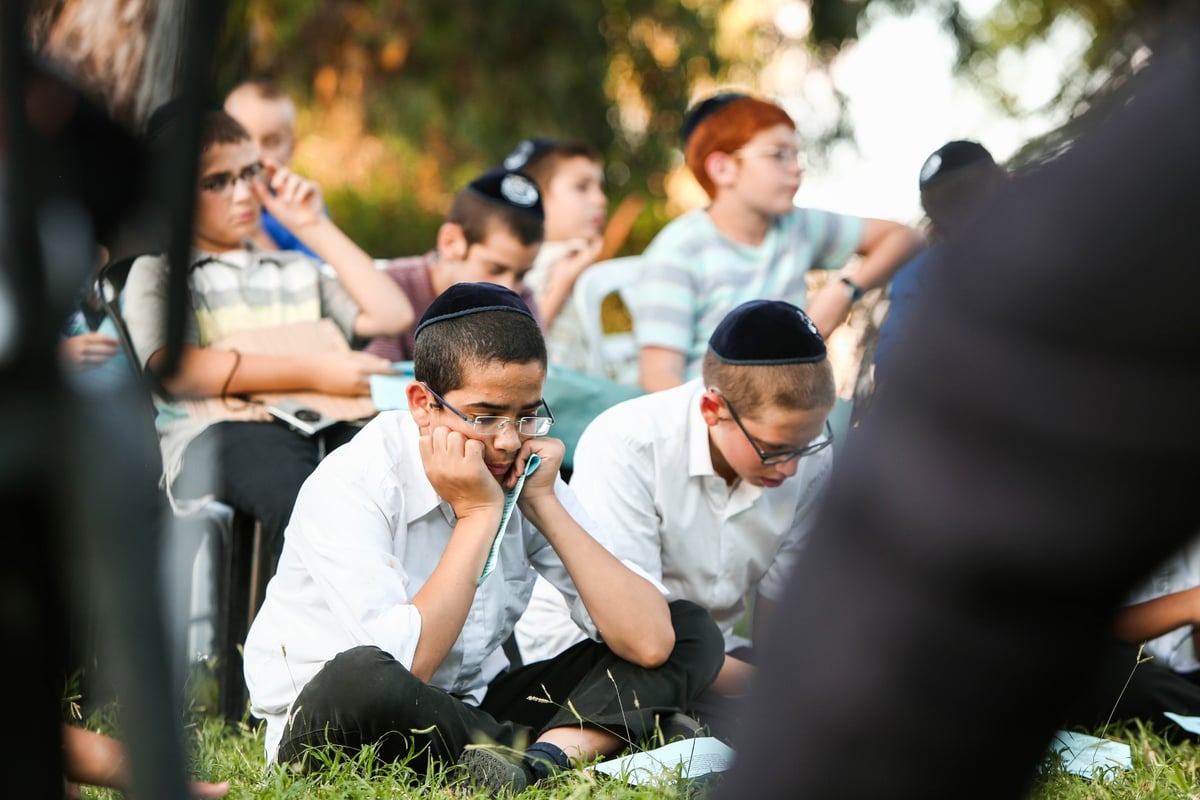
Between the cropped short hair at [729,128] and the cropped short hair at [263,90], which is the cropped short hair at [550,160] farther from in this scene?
the cropped short hair at [263,90]

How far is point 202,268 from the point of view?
3971 millimetres

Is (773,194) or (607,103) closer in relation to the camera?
(773,194)

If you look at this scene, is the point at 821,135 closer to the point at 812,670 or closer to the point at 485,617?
the point at 485,617

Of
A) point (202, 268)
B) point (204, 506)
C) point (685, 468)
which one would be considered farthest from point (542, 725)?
point (202, 268)

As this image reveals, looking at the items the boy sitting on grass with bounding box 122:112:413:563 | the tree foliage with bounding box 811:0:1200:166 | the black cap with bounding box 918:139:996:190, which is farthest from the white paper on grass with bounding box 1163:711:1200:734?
the boy sitting on grass with bounding box 122:112:413:563

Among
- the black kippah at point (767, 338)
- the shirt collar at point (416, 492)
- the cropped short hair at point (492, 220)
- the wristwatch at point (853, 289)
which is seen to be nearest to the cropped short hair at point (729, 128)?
the wristwatch at point (853, 289)

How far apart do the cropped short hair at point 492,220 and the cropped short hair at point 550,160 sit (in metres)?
1.22

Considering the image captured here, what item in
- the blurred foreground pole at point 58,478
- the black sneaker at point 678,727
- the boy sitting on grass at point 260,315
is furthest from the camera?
the boy sitting on grass at point 260,315

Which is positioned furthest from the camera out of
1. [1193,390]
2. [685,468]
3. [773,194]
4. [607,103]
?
[607,103]

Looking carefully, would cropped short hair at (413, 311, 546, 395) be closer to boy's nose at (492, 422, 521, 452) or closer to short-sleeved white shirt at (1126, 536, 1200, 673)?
boy's nose at (492, 422, 521, 452)

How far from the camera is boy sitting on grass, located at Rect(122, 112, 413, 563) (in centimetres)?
358

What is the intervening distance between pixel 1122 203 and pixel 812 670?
0.28 metres

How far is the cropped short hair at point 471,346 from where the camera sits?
9.78 feet

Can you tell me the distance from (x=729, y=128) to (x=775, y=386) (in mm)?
1942
